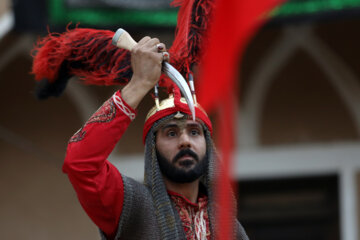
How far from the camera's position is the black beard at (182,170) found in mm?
2910

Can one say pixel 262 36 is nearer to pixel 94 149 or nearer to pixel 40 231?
pixel 40 231

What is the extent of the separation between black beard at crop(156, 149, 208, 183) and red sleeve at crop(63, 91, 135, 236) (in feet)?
0.70

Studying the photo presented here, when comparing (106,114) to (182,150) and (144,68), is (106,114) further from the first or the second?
(182,150)

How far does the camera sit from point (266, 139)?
6.43 meters

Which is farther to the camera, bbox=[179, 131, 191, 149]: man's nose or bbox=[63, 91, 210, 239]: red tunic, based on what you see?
bbox=[179, 131, 191, 149]: man's nose

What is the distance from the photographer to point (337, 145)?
6258 mm

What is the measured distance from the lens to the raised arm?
8.67 ft

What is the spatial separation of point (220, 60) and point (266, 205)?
16.4 feet

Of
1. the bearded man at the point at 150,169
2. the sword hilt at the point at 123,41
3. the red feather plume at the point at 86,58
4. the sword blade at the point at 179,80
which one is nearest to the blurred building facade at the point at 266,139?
the red feather plume at the point at 86,58

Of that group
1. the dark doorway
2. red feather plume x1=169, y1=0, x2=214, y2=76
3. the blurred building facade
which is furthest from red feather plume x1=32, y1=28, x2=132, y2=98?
the dark doorway

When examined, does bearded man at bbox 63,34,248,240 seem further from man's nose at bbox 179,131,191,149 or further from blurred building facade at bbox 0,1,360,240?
blurred building facade at bbox 0,1,360,240

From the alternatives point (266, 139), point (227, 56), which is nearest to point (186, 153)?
point (227, 56)

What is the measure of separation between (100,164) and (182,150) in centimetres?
36

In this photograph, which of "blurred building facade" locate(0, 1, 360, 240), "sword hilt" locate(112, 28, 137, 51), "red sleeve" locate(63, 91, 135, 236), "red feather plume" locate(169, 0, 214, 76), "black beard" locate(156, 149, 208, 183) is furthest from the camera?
"blurred building facade" locate(0, 1, 360, 240)
